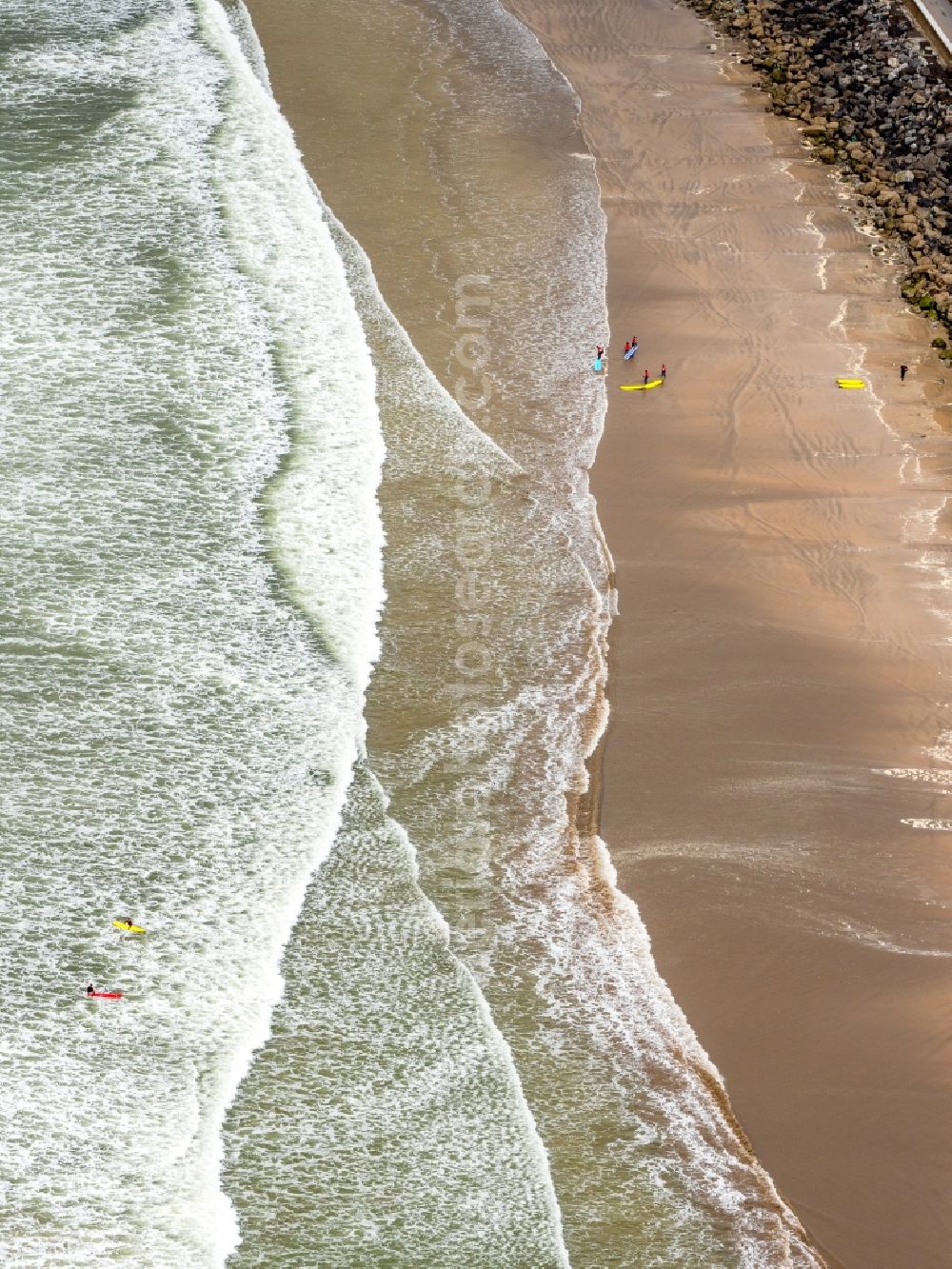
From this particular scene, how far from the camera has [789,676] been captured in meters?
12.7

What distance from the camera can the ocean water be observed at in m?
8.86

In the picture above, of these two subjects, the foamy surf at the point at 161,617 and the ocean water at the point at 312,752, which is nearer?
the ocean water at the point at 312,752

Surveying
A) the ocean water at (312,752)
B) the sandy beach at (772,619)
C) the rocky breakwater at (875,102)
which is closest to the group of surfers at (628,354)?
the sandy beach at (772,619)

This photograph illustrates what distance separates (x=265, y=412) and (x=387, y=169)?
596 centimetres

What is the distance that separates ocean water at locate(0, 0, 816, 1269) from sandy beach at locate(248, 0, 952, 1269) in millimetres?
309

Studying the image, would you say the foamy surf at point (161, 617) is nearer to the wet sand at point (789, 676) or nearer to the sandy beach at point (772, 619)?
the sandy beach at point (772, 619)

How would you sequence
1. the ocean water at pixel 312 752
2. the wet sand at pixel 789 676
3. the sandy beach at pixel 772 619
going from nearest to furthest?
the ocean water at pixel 312 752, the wet sand at pixel 789 676, the sandy beach at pixel 772 619

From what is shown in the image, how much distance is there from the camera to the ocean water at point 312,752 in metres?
8.86

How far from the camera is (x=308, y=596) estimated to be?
13.7 m

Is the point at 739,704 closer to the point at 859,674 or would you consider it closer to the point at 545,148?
the point at 859,674

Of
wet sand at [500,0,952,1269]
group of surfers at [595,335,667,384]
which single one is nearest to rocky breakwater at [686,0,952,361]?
wet sand at [500,0,952,1269]

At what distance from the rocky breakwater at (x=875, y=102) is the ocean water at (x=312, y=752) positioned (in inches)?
153

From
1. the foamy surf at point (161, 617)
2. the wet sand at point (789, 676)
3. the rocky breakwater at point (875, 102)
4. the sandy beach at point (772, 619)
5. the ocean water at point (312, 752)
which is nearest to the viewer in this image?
the ocean water at point (312, 752)

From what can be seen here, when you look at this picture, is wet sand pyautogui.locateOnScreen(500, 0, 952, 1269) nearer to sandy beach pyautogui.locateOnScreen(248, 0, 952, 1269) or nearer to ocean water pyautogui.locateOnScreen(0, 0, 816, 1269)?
sandy beach pyautogui.locateOnScreen(248, 0, 952, 1269)
